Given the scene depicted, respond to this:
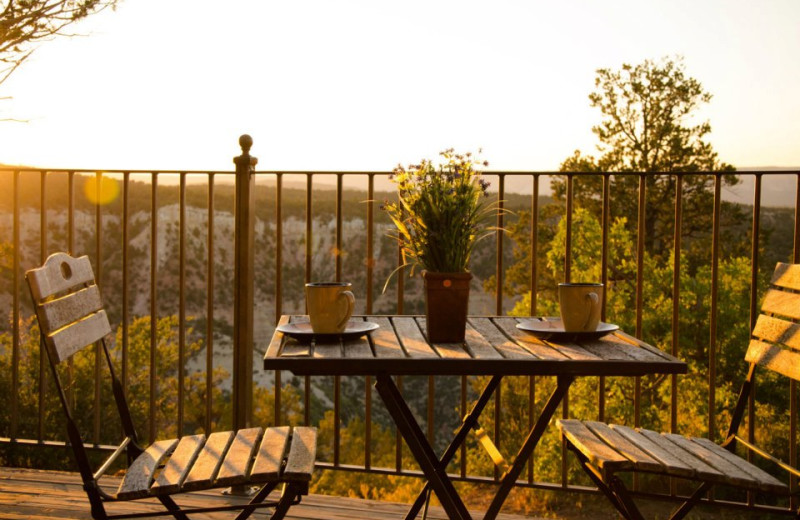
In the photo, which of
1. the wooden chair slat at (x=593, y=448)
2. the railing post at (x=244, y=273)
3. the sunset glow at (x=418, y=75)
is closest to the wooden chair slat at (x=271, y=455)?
the wooden chair slat at (x=593, y=448)

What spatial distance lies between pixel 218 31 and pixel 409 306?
16.3m

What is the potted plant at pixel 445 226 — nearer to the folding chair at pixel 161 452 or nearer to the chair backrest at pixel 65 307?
the folding chair at pixel 161 452

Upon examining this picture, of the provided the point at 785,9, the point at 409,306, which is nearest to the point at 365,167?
the point at 785,9

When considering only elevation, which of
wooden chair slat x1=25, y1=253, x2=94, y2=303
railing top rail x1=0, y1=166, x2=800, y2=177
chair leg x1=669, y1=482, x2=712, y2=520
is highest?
railing top rail x1=0, y1=166, x2=800, y2=177

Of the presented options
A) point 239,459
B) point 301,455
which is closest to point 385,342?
point 301,455

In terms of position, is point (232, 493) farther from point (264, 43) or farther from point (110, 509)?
point (264, 43)

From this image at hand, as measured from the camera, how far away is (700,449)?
6.54 feet

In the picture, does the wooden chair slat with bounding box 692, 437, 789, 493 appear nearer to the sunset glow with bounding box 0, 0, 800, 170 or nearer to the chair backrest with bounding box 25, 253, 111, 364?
the chair backrest with bounding box 25, 253, 111, 364

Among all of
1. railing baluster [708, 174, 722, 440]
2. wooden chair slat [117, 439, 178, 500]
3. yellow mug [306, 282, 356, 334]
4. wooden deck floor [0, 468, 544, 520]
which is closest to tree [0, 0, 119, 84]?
wooden deck floor [0, 468, 544, 520]

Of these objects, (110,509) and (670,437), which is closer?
(670,437)

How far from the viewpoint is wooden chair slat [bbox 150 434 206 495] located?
1.58 m

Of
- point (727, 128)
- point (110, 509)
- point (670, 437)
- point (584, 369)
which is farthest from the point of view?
point (727, 128)

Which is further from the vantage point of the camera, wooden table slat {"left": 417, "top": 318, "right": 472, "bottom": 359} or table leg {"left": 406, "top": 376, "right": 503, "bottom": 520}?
table leg {"left": 406, "top": 376, "right": 503, "bottom": 520}

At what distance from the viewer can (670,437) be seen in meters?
2.13
